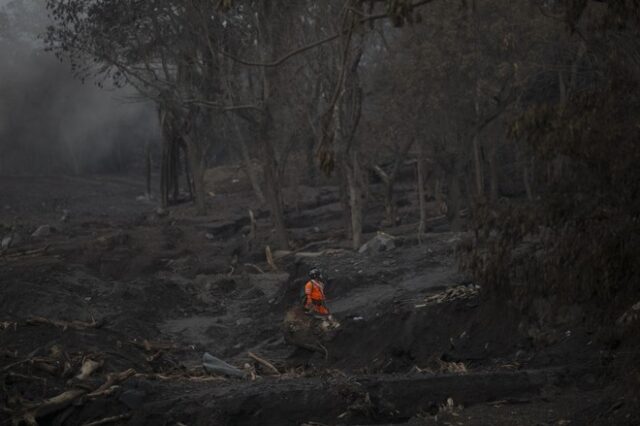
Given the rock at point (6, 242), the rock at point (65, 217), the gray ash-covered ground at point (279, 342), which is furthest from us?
the rock at point (65, 217)

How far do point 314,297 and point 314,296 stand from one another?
2cm

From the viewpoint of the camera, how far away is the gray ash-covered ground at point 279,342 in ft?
41.4

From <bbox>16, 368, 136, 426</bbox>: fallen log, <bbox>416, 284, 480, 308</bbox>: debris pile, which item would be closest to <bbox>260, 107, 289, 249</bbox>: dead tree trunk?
<bbox>416, 284, 480, 308</bbox>: debris pile

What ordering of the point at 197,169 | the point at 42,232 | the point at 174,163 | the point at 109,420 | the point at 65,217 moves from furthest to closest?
the point at 65,217 < the point at 174,163 < the point at 197,169 < the point at 42,232 < the point at 109,420

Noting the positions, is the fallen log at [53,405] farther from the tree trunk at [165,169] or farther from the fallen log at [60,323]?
the tree trunk at [165,169]

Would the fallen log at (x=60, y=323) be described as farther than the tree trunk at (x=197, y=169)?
No

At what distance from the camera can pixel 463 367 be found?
573 inches

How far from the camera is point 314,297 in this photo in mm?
18938

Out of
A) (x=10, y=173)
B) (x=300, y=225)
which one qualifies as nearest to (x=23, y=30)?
(x=10, y=173)

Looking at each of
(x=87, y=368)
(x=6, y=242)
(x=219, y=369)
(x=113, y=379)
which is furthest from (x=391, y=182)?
(x=113, y=379)

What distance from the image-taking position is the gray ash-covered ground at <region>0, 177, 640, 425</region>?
41.4 feet

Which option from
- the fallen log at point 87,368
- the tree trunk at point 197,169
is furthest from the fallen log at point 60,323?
the tree trunk at point 197,169

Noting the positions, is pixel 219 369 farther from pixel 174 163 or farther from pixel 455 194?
pixel 174 163

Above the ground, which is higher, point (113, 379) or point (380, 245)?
point (380, 245)
